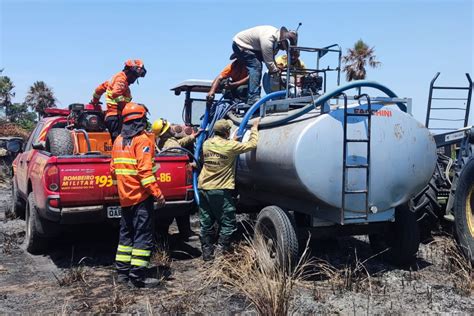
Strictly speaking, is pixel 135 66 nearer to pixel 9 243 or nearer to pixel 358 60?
pixel 9 243

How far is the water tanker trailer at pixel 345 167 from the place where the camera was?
5.05 meters

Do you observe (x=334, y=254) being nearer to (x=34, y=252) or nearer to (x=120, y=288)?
(x=120, y=288)

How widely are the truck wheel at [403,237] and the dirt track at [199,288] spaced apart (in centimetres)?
15

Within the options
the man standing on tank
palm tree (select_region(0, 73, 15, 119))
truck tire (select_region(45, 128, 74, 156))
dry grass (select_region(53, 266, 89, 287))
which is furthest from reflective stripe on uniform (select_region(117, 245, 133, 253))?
palm tree (select_region(0, 73, 15, 119))

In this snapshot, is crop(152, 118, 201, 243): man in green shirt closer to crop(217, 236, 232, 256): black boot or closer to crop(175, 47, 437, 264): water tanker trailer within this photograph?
crop(217, 236, 232, 256): black boot

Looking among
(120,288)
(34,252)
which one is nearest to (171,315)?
(120,288)

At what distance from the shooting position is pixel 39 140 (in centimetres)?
784

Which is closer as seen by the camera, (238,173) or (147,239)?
(147,239)

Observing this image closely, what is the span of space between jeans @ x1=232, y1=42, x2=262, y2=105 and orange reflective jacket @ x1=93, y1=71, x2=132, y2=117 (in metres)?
1.82

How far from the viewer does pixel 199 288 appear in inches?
195

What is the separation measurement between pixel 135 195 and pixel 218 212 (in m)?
1.23

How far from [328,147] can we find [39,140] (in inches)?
195

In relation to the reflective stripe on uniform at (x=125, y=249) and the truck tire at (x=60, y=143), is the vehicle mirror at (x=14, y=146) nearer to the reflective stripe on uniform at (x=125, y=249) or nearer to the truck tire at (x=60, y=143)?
the truck tire at (x=60, y=143)

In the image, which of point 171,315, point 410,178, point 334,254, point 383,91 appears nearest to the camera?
point 171,315
